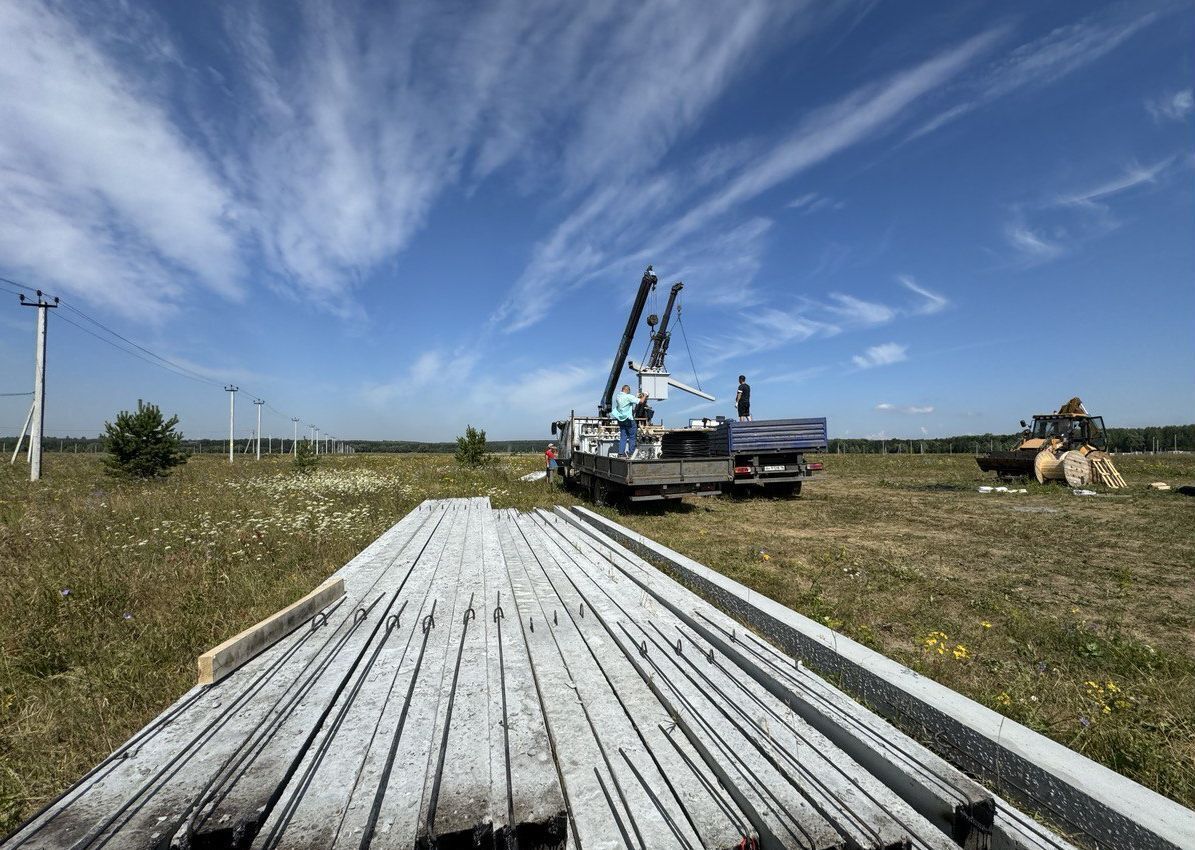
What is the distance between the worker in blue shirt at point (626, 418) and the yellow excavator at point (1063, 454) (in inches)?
505

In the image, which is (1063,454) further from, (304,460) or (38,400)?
(38,400)

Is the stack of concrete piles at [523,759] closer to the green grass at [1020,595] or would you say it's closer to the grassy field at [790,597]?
the grassy field at [790,597]

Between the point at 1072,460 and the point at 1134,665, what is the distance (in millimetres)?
15347

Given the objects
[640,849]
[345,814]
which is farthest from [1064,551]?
[345,814]

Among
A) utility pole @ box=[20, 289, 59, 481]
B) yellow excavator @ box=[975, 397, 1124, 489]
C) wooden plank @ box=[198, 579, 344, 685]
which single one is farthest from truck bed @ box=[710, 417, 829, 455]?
utility pole @ box=[20, 289, 59, 481]

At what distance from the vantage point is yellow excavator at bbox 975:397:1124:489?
599 inches

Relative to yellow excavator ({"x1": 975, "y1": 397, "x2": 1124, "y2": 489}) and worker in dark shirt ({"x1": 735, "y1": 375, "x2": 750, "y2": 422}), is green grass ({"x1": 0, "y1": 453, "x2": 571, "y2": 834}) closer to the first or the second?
worker in dark shirt ({"x1": 735, "y1": 375, "x2": 750, "y2": 422})

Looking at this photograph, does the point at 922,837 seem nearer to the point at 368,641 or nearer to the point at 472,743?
the point at 472,743

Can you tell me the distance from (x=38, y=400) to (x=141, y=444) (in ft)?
15.8

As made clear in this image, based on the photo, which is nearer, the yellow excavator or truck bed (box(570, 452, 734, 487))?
truck bed (box(570, 452, 734, 487))

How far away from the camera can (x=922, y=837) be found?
142cm

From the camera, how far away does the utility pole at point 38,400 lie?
17.0 metres

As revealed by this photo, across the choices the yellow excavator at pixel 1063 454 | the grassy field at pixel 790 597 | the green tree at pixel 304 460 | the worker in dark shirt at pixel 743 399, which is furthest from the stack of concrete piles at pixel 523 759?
the green tree at pixel 304 460

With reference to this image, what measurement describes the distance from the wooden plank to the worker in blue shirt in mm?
7585
